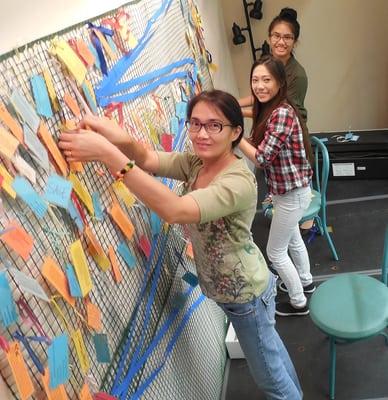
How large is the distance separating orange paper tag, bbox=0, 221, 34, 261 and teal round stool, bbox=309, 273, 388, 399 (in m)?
1.29


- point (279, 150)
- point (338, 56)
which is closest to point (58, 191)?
point (279, 150)

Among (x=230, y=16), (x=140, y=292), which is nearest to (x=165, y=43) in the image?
(x=140, y=292)

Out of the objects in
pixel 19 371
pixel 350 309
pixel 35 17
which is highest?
pixel 35 17

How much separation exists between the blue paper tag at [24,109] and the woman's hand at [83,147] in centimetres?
9

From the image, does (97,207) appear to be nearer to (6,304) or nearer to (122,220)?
(122,220)

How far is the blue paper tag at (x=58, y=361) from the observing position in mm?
850

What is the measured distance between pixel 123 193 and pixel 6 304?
52 cm

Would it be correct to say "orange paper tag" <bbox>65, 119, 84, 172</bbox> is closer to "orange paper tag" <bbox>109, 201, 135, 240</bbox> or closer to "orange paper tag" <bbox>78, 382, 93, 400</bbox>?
"orange paper tag" <bbox>109, 201, 135, 240</bbox>

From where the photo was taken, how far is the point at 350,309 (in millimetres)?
1805

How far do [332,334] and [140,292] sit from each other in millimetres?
840

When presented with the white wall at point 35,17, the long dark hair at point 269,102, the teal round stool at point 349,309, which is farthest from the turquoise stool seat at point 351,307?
the white wall at point 35,17

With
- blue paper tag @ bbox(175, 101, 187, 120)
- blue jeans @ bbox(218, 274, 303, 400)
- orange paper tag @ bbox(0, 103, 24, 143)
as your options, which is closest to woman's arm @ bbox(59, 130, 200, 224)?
orange paper tag @ bbox(0, 103, 24, 143)

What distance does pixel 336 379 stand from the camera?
2014 mm

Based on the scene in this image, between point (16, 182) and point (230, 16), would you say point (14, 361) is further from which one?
point (230, 16)
